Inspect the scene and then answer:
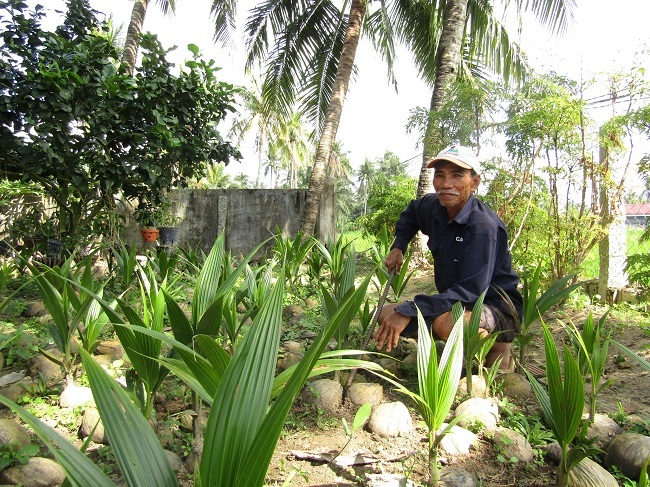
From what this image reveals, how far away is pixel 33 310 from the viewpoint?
347 cm

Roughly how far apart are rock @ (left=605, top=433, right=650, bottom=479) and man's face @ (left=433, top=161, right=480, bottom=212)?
1.20 metres

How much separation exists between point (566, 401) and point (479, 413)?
1.71ft

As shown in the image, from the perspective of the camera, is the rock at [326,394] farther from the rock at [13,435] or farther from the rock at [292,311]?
the rock at [292,311]

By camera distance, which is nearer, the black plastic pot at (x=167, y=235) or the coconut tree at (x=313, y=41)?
the black plastic pot at (x=167, y=235)

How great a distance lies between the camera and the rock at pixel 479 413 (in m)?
1.79

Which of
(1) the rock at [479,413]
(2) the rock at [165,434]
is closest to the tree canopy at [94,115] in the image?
(2) the rock at [165,434]

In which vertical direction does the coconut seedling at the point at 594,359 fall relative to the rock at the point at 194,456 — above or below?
above

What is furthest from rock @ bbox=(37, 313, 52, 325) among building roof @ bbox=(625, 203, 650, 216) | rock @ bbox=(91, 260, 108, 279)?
building roof @ bbox=(625, 203, 650, 216)

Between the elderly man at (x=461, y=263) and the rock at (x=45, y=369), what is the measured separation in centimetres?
155

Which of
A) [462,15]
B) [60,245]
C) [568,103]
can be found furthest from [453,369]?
[462,15]

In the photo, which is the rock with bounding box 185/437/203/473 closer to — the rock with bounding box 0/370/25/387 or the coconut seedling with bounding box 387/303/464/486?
the coconut seedling with bounding box 387/303/464/486

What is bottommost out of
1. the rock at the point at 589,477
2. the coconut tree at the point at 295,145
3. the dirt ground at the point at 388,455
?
the dirt ground at the point at 388,455

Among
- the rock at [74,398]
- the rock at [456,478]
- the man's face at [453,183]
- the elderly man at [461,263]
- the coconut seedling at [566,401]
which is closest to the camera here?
the coconut seedling at [566,401]

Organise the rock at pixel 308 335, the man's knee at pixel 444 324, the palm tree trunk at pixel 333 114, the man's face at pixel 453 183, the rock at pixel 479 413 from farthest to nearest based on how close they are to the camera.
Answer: the palm tree trunk at pixel 333 114 < the rock at pixel 308 335 < the man's face at pixel 453 183 < the man's knee at pixel 444 324 < the rock at pixel 479 413
